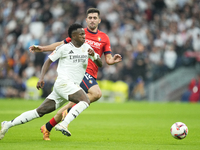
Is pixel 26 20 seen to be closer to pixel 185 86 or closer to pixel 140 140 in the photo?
pixel 185 86

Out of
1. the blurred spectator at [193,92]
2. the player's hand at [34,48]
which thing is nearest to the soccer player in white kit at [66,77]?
the player's hand at [34,48]

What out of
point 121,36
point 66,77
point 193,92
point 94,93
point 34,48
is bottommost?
point 193,92

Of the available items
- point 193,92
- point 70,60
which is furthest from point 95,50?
point 193,92

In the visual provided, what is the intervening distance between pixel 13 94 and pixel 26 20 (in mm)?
5628

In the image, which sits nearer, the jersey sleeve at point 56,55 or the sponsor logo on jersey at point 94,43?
the jersey sleeve at point 56,55

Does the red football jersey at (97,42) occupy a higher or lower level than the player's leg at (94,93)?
higher

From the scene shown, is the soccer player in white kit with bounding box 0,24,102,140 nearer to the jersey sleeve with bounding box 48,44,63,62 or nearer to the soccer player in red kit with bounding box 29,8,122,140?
the jersey sleeve with bounding box 48,44,63,62

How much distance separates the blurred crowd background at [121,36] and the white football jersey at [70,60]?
16.8 metres

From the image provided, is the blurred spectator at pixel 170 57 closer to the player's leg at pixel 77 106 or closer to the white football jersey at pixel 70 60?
the white football jersey at pixel 70 60

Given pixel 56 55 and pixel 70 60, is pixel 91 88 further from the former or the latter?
pixel 56 55

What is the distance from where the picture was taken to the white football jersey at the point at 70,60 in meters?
7.43

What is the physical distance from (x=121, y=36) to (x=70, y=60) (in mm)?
18318

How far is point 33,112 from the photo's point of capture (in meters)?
7.43

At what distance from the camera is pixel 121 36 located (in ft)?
83.9
